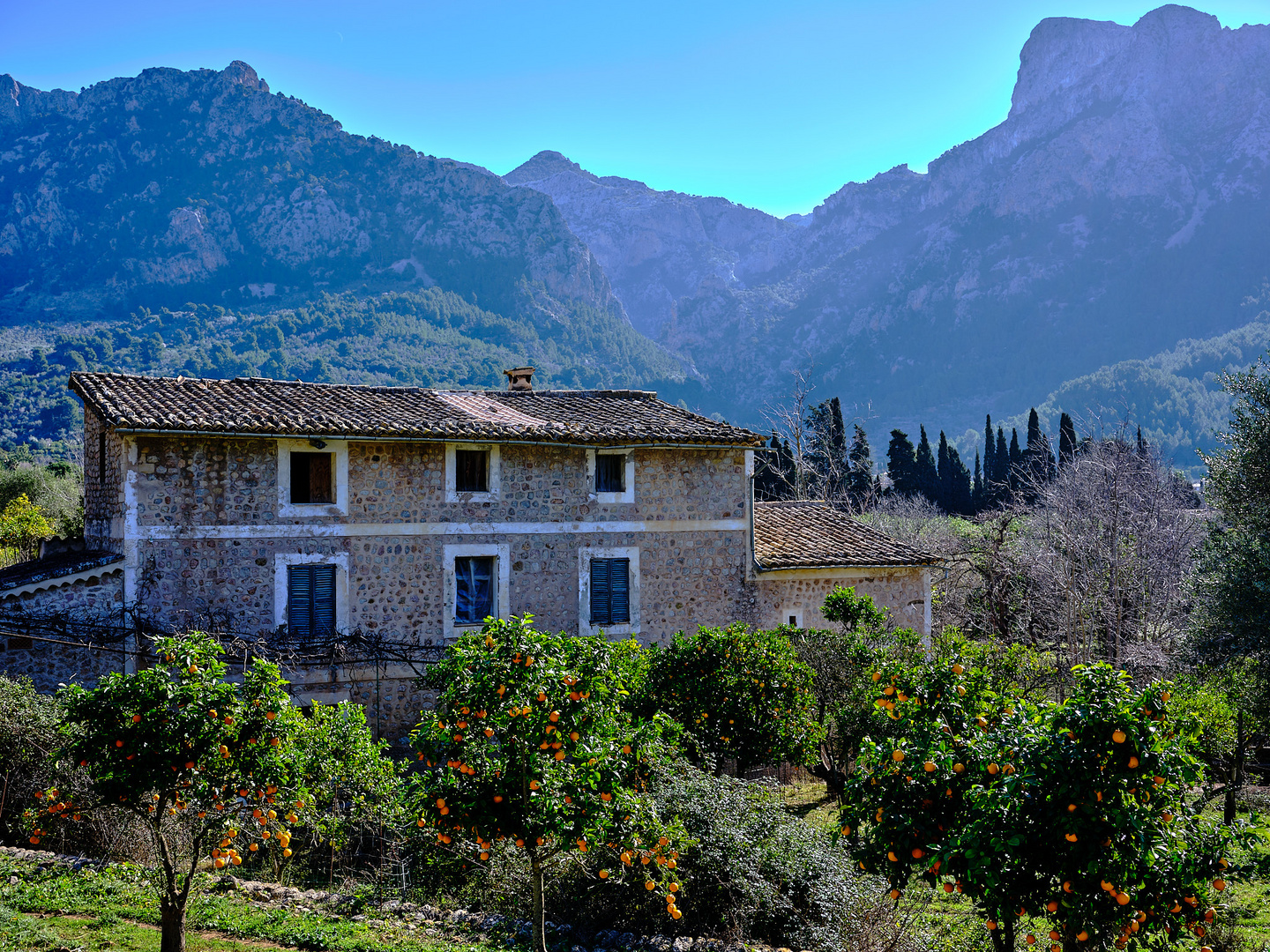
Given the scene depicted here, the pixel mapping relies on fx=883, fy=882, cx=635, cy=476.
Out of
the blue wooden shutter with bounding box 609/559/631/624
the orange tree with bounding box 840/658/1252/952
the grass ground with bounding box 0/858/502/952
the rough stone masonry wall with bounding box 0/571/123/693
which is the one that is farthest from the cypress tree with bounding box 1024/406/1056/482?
the grass ground with bounding box 0/858/502/952

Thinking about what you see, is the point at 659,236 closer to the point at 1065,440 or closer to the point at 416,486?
the point at 1065,440

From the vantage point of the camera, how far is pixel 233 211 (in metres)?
91.4

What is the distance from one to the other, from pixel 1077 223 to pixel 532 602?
13881cm

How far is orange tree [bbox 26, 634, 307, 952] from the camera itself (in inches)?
260

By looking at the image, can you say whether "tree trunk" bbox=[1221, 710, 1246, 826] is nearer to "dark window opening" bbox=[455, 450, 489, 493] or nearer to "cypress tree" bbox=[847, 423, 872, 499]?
"dark window opening" bbox=[455, 450, 489, 493]

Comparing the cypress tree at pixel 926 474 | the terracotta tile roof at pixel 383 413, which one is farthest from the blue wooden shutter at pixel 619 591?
the cypress tree at pixel 926 474

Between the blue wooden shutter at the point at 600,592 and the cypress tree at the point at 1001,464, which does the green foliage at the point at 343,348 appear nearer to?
the cypress tree at the point at 1001,464

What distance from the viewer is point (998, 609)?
90.5ft

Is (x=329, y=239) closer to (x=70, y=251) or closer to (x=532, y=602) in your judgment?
(x=70, y=251)

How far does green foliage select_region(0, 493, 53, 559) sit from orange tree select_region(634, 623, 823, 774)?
74.6ft

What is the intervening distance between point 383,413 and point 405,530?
7.72 ft

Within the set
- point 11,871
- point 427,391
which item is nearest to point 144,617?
point 11,871

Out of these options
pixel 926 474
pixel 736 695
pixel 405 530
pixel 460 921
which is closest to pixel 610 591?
pixel 405 530

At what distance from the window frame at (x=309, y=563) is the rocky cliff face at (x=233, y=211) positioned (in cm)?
7490
